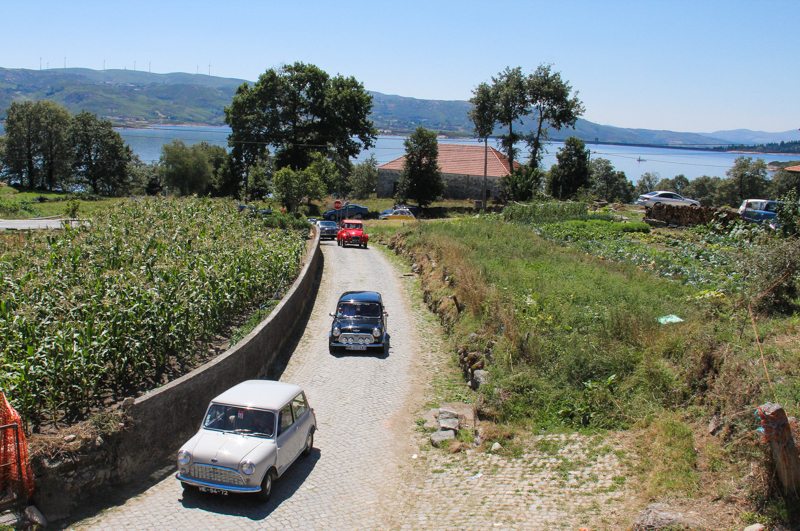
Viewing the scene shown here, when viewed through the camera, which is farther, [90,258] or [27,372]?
[90,258]

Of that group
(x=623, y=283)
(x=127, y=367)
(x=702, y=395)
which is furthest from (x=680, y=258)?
(x=127, y=367)

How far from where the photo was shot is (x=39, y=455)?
343 inches

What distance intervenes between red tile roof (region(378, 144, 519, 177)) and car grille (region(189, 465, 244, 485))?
190ft

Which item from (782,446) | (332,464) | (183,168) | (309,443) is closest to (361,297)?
(309,443)

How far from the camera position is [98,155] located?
86688mm

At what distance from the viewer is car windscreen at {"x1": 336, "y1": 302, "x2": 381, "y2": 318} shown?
18.4 meters

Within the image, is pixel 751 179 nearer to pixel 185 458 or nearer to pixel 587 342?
pixel 587 342

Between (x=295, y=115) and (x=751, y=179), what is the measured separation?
54825mm

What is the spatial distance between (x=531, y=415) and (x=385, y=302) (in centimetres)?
1250

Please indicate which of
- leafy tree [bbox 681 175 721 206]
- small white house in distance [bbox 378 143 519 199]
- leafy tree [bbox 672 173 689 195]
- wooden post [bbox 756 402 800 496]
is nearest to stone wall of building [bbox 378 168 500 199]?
small white house in distance [bbox 378 143 519 199]

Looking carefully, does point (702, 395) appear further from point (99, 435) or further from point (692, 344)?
point (99, 435)

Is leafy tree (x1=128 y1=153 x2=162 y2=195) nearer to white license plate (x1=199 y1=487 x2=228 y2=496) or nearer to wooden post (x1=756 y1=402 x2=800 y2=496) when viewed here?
white license plate (x1=199 y1=487 x2=228 y2=496)

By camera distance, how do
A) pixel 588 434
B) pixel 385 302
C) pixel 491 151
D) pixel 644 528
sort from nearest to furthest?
pixel 644 528 < pixel 588 434 < pixel 385 302 < pixel 491 151

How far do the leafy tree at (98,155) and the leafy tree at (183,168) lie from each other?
643 inches
